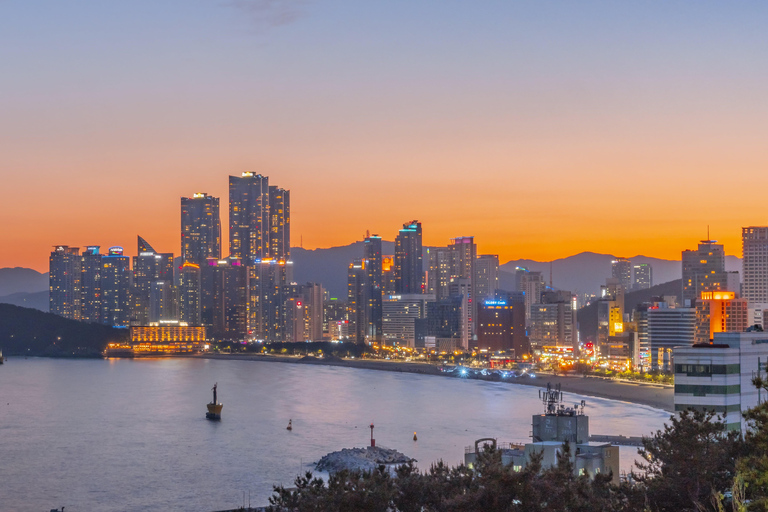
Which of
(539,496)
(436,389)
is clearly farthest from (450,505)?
(436,389)

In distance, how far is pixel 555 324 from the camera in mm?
91562

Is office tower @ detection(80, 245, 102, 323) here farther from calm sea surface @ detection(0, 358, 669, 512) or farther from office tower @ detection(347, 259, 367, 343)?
calm sea surface @ detection(0, 358, 669, 512)

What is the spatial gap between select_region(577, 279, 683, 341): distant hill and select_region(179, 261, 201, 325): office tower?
49.9 m

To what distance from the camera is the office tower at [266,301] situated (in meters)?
118

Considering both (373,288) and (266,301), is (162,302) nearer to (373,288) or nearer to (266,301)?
(266,301)

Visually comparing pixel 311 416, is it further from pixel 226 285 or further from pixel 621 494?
pixel 226 285

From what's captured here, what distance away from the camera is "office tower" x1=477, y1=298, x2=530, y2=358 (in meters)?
91.4

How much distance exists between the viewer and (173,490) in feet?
74.5

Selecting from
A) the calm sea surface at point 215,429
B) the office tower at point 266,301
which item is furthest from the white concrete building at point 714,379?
the office tower at point 266,301

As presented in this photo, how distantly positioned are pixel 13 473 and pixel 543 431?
1645cm

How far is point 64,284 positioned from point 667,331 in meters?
103

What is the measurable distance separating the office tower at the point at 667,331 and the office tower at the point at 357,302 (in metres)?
54.6

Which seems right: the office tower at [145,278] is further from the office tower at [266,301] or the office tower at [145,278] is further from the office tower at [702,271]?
the office tower at [702,271]

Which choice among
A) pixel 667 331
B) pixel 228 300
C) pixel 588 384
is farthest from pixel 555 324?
pixel 228 300
